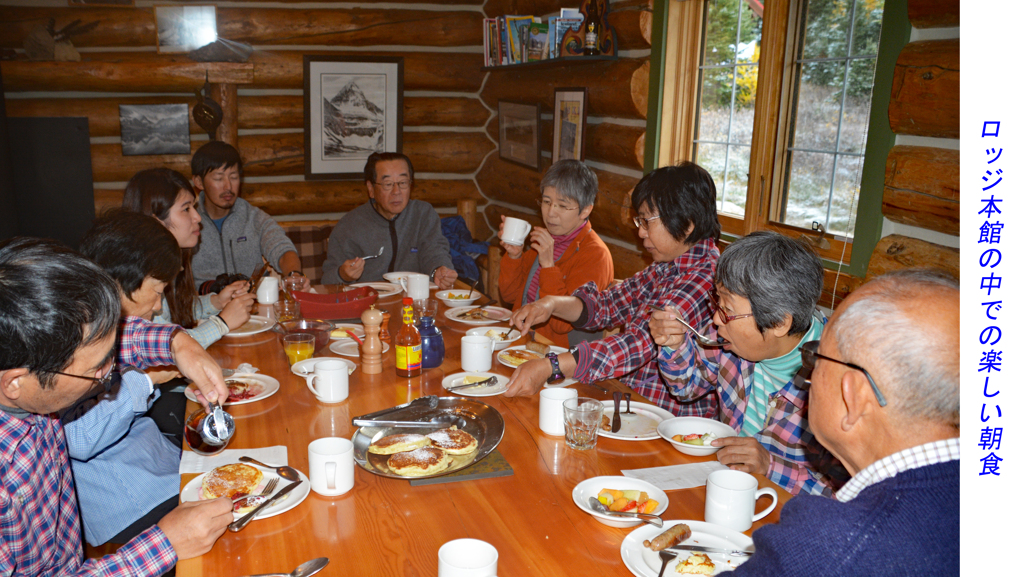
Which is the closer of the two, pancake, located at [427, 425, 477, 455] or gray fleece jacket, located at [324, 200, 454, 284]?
pancake, located at [427, 425, 477, 455]

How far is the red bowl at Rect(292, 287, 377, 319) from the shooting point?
3.19 m

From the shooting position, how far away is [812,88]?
331 cm

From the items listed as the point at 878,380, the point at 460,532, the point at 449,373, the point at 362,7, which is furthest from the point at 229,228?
the point at 878,380

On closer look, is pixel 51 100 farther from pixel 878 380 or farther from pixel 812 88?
pixel 878 380

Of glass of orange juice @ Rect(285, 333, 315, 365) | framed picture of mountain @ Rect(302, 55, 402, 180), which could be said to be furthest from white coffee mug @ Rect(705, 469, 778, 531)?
framed picture of mountain @ Rect(302, 55, 402, 180)

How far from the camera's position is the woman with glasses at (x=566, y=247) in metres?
3.46

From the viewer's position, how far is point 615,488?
1.68 m

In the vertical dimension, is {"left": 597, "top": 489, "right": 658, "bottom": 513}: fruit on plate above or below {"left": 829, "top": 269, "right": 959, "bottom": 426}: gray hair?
below

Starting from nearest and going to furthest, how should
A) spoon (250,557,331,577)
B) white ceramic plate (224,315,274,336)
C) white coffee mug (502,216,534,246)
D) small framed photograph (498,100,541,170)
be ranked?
1. spoon (250,557,331,577)
2. white ceramic plate (224,315,274,336)
3. white coffee mug (502,216,534,246)
4. small framed photograph (498,100,541,170)

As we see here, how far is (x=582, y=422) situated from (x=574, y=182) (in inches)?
73.4

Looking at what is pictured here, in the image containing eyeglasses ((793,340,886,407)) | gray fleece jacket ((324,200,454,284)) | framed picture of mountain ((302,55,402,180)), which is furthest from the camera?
framed picture of mountain ((302,55,402,180))

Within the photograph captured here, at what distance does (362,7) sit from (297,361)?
14.4ft

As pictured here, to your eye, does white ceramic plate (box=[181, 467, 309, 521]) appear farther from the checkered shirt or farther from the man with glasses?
the man with glasses

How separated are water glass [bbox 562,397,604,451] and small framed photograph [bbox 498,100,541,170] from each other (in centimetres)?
387
